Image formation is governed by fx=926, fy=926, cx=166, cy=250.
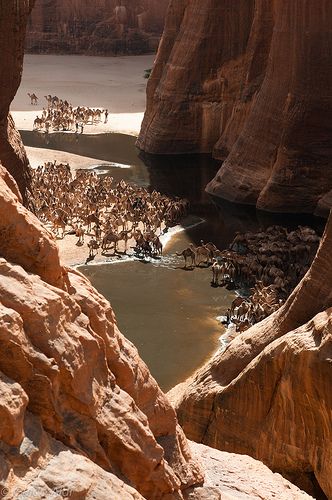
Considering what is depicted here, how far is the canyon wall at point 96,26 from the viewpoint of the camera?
57.5 metres

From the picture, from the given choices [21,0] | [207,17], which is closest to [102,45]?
[207,17]

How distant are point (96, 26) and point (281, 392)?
169 ft

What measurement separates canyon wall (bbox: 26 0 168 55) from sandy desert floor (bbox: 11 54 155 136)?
3.23 feet

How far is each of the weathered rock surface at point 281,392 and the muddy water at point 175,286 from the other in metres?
5.12

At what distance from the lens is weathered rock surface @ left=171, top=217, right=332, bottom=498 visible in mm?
8812

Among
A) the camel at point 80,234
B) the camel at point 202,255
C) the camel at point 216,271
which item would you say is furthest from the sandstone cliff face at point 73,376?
the camel at point 80,234

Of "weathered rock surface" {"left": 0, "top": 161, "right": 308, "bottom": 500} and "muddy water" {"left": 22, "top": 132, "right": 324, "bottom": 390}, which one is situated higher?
"weathered rock surface" {"left": 0, "top": 161, "right": 308, "bottom": 500}

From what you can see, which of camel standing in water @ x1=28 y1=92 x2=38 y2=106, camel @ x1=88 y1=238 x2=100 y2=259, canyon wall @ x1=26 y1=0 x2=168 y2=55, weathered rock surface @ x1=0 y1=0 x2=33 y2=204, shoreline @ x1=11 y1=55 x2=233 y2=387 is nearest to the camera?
weathered rock surface @ x1=0 y1=0 x2=33 y2=204

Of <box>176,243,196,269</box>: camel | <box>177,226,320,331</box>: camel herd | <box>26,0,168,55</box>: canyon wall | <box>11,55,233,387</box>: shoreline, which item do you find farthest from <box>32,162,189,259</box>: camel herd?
<box>26,0,168,55</box>: canyon wall

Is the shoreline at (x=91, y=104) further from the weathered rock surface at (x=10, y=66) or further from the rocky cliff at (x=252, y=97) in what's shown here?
the weathered rock surface at (x=10, y=66)

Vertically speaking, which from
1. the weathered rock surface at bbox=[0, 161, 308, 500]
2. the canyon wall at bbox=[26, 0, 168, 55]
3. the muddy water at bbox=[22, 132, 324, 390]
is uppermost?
the weathered rock surface at bbox=[0, 161, 308, 500]

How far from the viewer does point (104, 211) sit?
25.8 meters

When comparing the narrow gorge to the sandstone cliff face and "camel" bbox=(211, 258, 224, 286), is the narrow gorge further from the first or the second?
"camel" bbox=(211, 258, 224, 286)

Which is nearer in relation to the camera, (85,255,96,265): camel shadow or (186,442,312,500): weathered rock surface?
(186,442,312,500): weathered rock surface
